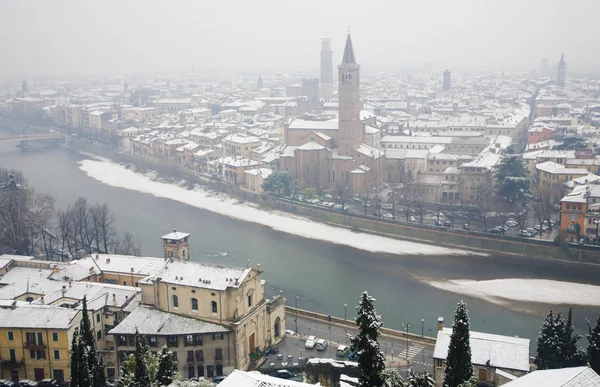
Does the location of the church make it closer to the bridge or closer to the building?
the building

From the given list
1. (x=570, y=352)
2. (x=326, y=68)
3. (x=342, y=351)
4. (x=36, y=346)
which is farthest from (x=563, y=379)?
(x=326, y=68)

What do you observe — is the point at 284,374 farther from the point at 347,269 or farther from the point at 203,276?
the point at 347,269

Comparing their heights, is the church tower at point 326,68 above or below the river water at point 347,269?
above

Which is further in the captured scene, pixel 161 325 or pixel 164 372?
pixel 161 325

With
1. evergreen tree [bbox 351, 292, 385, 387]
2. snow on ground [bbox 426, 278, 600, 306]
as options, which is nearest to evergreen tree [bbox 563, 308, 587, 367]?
snow on ground [bbox 426, 278, 600, 306]

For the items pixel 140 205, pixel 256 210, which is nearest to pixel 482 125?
pixel 256 210

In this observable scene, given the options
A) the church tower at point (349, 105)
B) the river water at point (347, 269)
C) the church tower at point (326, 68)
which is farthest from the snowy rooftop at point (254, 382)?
the church tower at point (326, 68)

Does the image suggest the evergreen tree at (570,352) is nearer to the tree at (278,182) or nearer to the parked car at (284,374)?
the parked car at (284,374)
